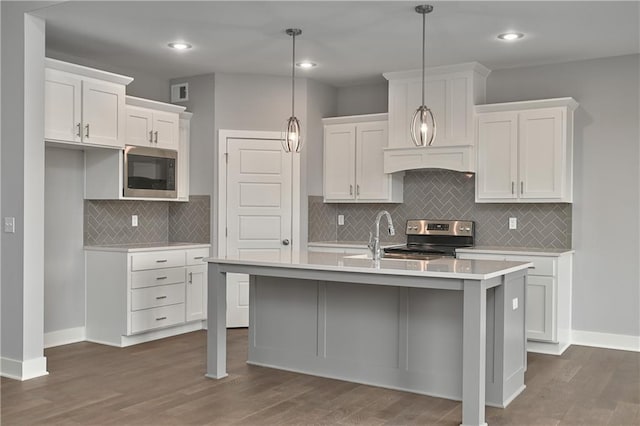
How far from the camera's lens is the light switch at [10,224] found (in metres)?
4.59

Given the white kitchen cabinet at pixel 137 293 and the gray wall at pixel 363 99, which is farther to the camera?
the gray wall at pixel 363 99

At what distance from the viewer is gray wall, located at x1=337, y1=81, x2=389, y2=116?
6.97 metres

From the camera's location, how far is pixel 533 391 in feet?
14.1

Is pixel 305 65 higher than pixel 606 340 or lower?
higher

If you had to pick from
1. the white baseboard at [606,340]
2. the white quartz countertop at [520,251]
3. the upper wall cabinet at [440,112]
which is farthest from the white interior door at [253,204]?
the white baseboard at [606,340]

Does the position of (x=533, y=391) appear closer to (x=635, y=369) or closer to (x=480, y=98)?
(x=635, y=369)

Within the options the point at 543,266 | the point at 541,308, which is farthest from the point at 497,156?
the point at 541,308

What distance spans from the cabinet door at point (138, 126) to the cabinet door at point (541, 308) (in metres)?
3.81

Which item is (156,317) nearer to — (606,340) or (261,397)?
(261,397)

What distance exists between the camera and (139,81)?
6.57 metres

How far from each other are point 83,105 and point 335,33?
2.18m

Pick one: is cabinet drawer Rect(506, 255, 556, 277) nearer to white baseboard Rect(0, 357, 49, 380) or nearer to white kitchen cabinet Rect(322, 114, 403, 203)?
white kitchen cabinet Rect(322, 114, 403, 203)

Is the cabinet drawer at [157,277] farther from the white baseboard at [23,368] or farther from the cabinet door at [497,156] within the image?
the cabinet door at [497,156]

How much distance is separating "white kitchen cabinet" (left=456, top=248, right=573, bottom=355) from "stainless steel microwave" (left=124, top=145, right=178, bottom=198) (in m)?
3.33
